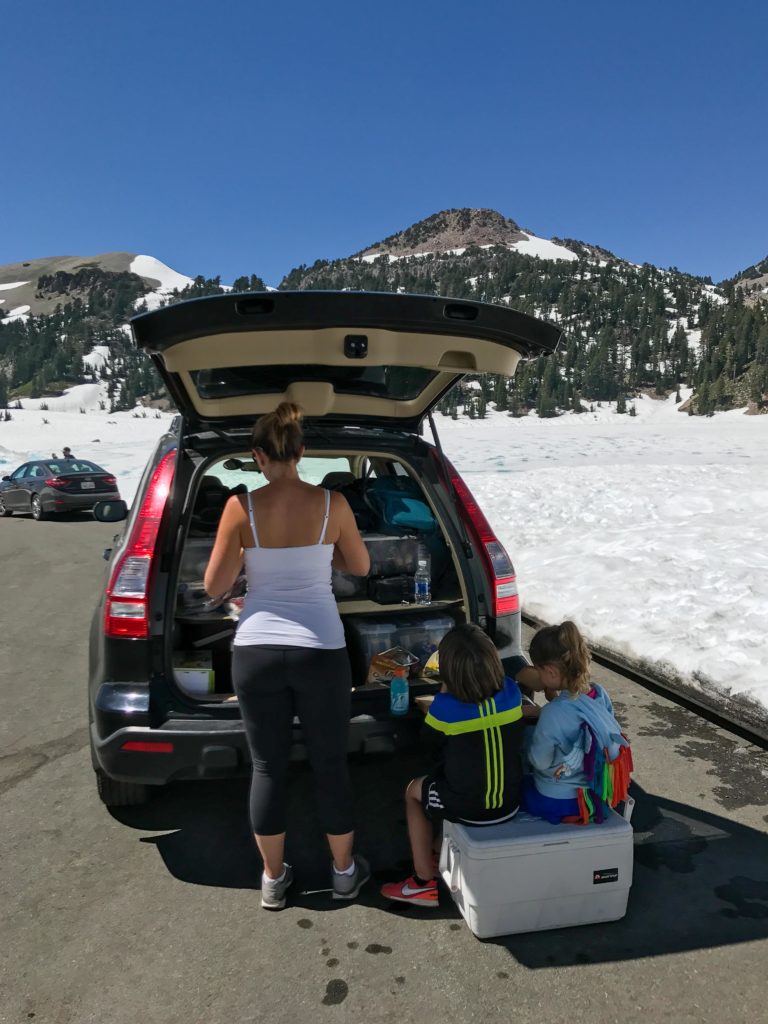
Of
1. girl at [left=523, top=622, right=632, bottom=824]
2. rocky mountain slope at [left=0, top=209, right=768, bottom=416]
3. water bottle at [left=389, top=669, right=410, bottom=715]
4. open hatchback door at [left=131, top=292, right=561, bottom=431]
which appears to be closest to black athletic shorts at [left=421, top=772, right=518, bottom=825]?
girl at [left=523, top=622, right=632, bottom=824]

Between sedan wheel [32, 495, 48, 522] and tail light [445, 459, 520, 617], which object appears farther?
sedan wheel [32, 495, 48, 522]

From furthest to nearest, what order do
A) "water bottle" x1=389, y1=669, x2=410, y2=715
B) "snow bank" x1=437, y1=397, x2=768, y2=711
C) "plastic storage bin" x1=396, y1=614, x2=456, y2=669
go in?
"snow bank" x1=437, y1=397, x2=768, y2=711 < "plastic storage bin" x1=396, y1=614, x2=456, y2=669 < "water bottle" x1=389, y1=669, x2=410, y2=715

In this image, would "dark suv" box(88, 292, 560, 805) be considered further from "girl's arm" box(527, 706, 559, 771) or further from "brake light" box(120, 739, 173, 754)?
"girl's arm" box(527, 706, 559, 771)

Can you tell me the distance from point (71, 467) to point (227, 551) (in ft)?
52.8

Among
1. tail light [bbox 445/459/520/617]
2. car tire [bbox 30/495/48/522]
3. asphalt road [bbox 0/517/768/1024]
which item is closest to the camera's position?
asphalt road [bbox 0/517/768/1024]

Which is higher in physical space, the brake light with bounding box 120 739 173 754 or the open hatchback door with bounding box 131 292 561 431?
the open hatchback door with bounding box 131 292 561 431

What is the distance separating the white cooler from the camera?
8.08 ft

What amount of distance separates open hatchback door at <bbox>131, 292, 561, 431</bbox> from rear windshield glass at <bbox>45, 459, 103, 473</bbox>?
14.6 meters

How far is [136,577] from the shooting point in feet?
10.3

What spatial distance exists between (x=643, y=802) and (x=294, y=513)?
7.44 feet

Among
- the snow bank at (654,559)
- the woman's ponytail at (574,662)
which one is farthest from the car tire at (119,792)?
the snow bank at (654,559)

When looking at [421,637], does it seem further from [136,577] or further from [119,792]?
[119,792]

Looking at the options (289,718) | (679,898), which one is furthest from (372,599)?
(679,898)

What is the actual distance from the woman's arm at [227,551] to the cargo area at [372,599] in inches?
24.2
